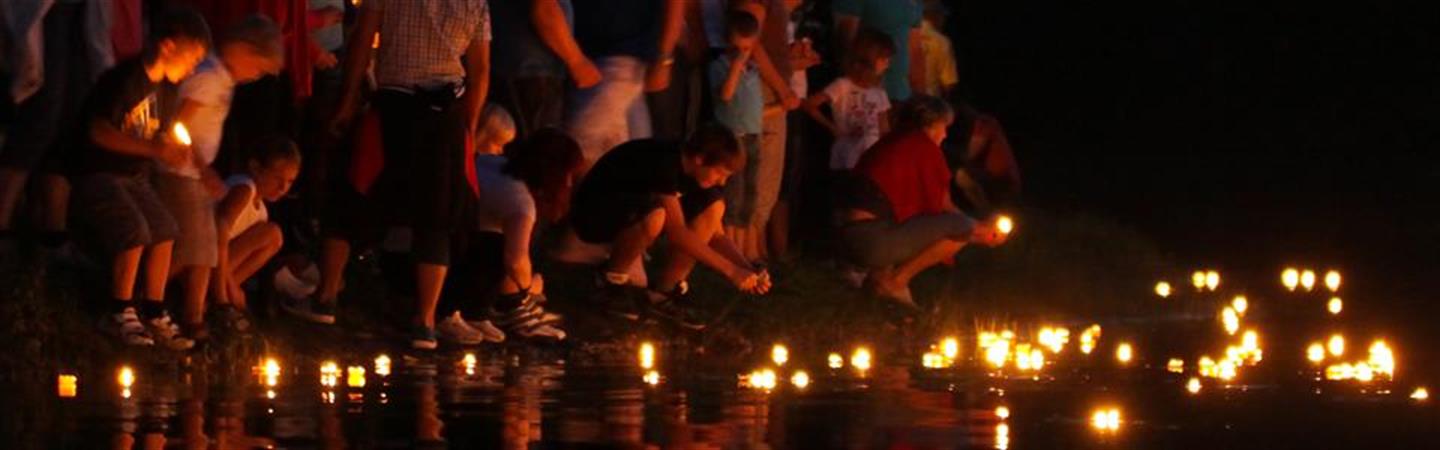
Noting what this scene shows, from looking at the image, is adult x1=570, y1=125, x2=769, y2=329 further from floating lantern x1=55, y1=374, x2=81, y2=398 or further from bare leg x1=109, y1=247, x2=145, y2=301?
floating lantern x1=55, y1=374, x2=81, y2=398

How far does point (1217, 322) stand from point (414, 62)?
306 inches

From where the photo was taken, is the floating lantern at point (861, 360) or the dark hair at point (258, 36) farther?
the floating lantern at point (861, 360)

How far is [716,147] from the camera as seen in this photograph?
19500 mm

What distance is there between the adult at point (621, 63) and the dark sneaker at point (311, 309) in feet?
7.67

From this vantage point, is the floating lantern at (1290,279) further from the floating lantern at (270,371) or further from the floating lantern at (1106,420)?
the floating lantern at (1106,420)

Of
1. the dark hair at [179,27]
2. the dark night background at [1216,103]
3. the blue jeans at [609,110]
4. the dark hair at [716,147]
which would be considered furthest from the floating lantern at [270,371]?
the dark night background at [1216,103]

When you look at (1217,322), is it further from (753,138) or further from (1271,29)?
(1271,29)

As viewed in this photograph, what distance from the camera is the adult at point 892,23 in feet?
78.6

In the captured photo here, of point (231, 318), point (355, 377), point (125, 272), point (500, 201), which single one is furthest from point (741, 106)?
point (355, 377)

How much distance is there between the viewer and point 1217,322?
24.6 m

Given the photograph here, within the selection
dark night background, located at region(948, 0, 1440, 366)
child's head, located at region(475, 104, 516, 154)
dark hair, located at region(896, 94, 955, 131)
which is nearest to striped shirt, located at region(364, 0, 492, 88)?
child's head, located at region(475, 104, 516, 154)

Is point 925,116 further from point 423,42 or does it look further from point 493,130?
point 423,42

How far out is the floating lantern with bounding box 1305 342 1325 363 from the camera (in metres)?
19.8

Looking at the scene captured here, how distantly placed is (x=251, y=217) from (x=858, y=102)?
6158 millimetres
